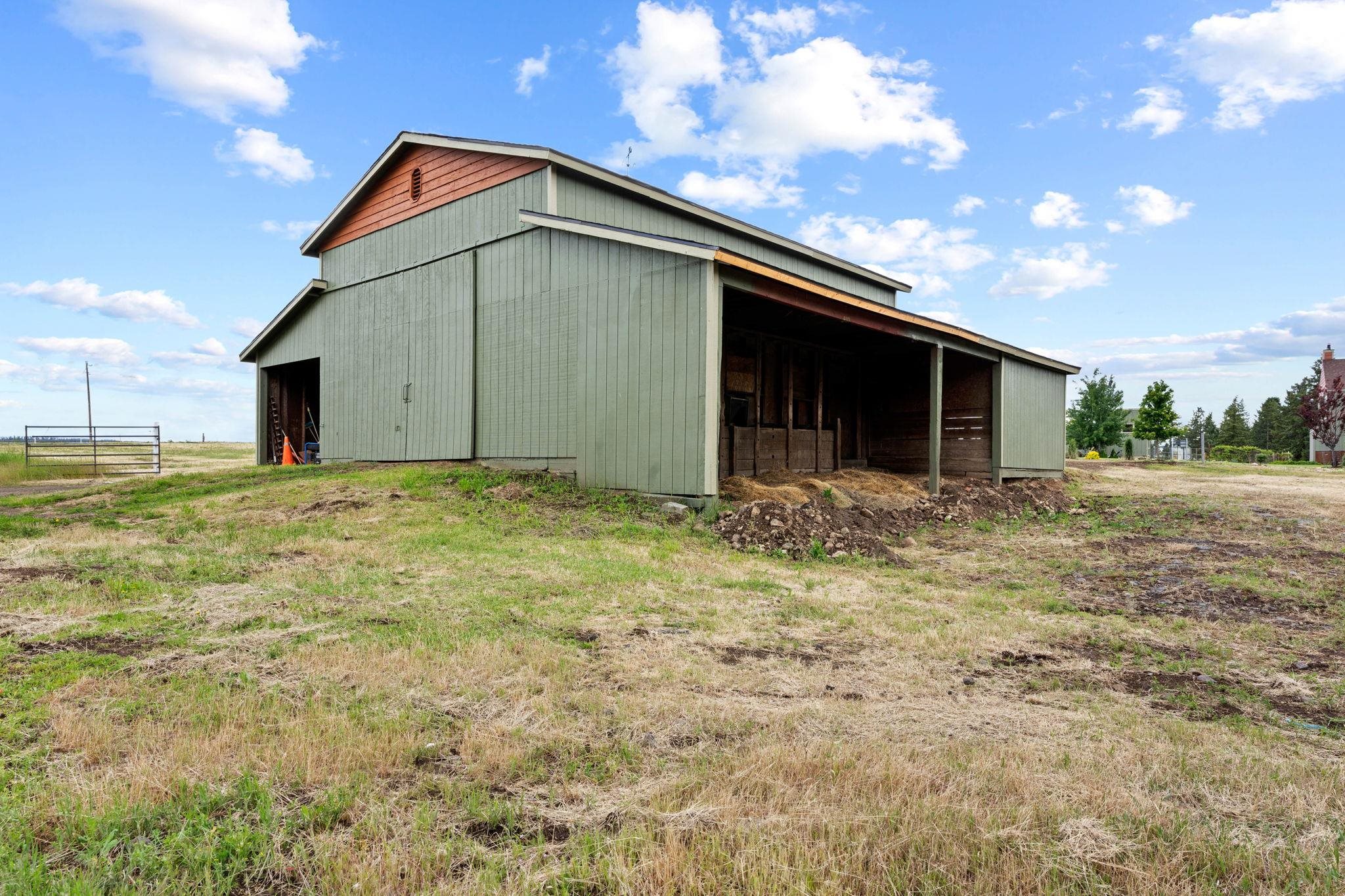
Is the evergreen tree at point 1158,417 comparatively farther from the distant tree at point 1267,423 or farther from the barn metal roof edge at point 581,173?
the distant tree at point 1267,423

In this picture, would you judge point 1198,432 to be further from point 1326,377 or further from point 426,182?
point 426,182

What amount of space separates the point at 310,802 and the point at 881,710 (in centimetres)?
264

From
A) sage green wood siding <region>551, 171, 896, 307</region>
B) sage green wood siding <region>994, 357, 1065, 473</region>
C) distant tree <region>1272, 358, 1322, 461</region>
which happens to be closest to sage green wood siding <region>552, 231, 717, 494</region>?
sage green wood siding <region>551, 171, 896, 307</region>

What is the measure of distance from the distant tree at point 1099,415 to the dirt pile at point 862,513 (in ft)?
70.0

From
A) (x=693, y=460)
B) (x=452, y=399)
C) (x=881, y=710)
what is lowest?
(x=881, y=710)

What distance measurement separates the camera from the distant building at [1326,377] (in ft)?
125

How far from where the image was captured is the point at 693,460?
Result: 10305 mm

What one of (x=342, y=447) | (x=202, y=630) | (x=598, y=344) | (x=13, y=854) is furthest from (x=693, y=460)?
(x=342, y=447)

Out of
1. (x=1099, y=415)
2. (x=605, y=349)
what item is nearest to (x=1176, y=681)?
(x=605, y=349)

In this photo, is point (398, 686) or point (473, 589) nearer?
point (398, 686)

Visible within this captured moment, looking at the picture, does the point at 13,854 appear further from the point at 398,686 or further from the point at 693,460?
the point at 693,460

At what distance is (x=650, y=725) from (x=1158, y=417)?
37.4 meters

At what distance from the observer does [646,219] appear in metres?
14.1

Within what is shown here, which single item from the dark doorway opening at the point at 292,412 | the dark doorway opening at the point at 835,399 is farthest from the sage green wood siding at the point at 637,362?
the dark doorway opening at the point at 292,412
